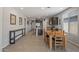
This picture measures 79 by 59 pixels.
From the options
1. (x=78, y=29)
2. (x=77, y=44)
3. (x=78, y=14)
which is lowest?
(x=77, y=44)

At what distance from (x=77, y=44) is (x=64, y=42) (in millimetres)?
1114

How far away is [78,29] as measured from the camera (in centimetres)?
636
